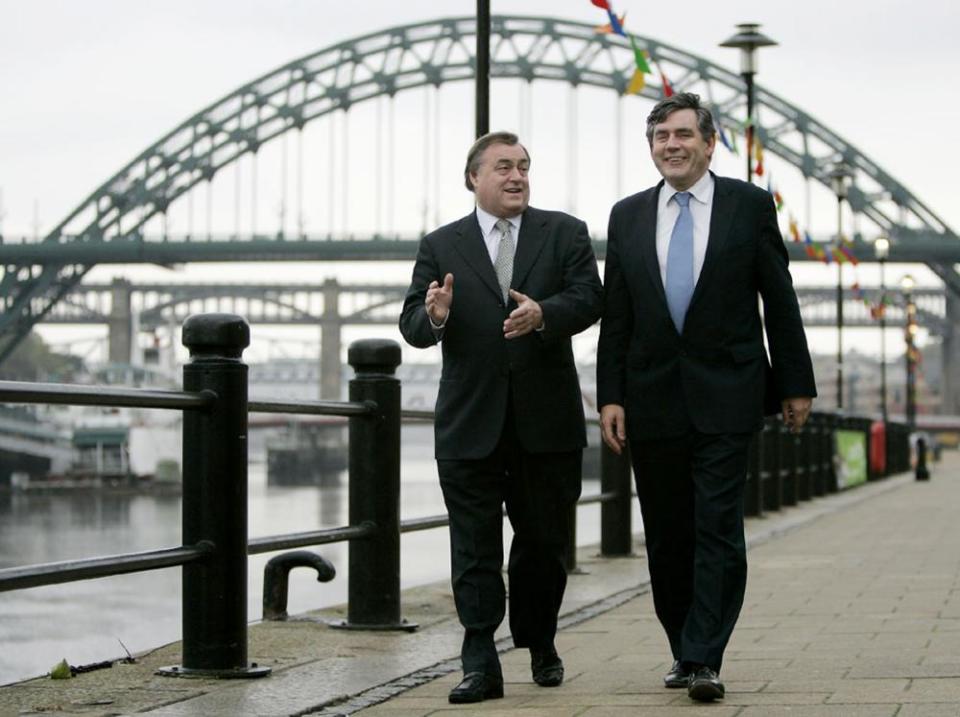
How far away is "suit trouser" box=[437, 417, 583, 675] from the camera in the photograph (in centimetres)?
504

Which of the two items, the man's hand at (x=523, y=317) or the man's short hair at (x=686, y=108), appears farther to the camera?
the man's short hair at (x=686, y=108)

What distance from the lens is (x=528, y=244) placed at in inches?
201

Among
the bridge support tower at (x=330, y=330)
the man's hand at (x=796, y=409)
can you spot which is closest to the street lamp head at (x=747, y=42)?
the man's hand at (x=796, y=409)

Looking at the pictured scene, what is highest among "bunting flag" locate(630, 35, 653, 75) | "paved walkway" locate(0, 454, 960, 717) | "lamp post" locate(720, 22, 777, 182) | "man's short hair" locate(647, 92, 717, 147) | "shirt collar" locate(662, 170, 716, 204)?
"lamp post" locate(720, 22, 777, 182)

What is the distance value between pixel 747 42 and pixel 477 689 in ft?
51.8

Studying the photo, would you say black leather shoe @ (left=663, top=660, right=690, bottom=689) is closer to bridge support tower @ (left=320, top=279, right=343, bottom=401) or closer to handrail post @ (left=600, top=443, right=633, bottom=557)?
handrail post @ (left=600, top=443, right=633, bottom=557)

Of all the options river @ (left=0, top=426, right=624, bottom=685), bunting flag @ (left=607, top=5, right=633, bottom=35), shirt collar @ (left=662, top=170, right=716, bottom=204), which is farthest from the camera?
river @ (left=0, top=426, right=624, bottom=685)

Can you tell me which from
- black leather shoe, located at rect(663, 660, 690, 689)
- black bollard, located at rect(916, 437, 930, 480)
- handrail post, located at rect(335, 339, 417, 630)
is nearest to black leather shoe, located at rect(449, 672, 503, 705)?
black leather shoe, located at rect(663, 660, 690, 689)

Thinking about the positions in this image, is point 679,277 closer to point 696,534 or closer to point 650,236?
point 650,236

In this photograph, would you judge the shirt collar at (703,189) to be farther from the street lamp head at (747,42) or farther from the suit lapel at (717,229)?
the street lamp head at (747,42)

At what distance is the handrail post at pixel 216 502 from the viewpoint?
5285mm

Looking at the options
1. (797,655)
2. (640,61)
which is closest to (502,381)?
(797,655)

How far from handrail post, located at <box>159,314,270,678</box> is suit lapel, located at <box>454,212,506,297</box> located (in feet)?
2.09

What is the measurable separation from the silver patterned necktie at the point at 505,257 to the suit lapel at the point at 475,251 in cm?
3
